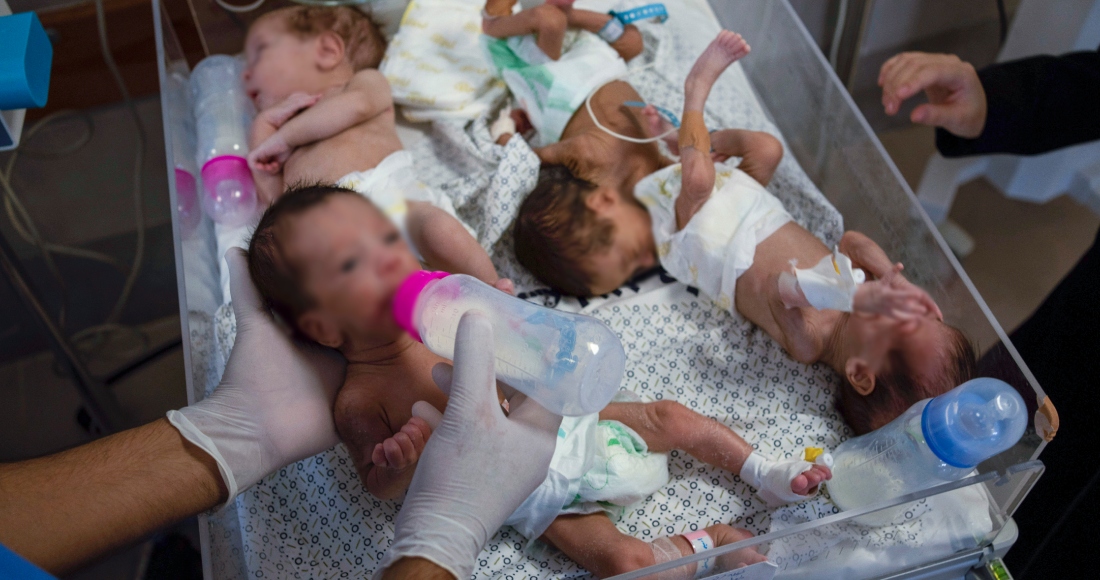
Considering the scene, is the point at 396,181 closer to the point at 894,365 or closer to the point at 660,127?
the point at 660,127

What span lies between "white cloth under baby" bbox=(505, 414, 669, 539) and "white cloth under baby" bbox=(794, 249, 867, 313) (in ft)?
1.08

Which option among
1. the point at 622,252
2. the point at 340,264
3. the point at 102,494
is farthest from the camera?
the point at 622,252

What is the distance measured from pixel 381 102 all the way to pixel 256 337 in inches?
24.7

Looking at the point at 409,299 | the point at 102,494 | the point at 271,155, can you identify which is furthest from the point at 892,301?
the point at 271,155

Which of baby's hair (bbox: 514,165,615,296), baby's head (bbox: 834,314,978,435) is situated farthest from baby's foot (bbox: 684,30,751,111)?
baby's head (bbox: 834,314,978,435)

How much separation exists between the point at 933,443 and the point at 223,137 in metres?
1.34

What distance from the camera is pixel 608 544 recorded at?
1067mm

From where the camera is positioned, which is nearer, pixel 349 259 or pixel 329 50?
pixel 349 259

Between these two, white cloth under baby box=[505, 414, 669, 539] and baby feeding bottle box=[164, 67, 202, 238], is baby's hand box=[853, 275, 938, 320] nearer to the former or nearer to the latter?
white cloth under baby box=[505, 414, 669, 539]

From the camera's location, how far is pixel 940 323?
1.06 m

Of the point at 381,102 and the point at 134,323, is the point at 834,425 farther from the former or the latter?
the point at 134,323

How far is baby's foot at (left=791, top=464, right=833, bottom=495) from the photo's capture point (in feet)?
3.52

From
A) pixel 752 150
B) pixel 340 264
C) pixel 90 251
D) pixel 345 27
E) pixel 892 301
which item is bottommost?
pixel 90 251

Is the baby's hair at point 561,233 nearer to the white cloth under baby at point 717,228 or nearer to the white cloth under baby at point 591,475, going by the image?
the white cloth under baby at point 717,228
